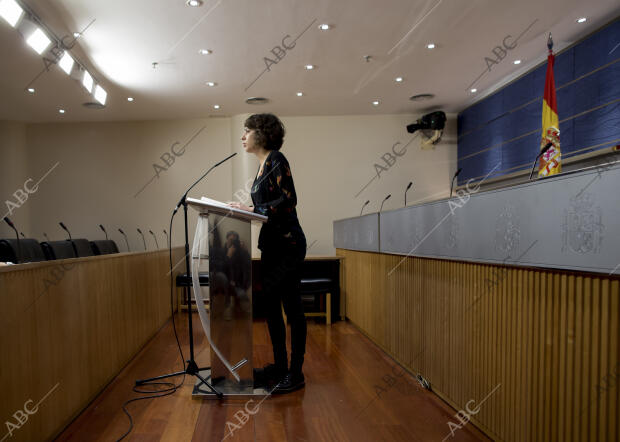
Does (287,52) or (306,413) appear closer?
(306,413)

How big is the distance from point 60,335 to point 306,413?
106 centimetres

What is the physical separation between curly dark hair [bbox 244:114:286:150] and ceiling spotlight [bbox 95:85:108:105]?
3.50 metres

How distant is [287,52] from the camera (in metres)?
4.03

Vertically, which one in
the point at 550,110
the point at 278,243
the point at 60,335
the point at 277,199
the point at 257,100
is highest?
the point at 257,100

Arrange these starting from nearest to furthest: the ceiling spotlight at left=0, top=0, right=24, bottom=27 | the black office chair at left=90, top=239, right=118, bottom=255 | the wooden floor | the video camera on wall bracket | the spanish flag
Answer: the wooden floor, the ceiling spotlight at left=0, top=0, right=24, bottom=27, the spanish flag, the black office chair at left=90, top=239, right=118, bottom=255, the video camera on wall bracket

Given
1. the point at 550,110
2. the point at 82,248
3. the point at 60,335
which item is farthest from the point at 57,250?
the point at 550,110

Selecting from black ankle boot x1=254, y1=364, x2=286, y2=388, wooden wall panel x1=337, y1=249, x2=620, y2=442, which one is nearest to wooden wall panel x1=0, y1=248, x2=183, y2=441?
black ankle boot x1=254, y1=364, x2=286, y2=388

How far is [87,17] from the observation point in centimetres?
329

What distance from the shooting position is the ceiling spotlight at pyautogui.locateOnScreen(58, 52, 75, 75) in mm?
3895

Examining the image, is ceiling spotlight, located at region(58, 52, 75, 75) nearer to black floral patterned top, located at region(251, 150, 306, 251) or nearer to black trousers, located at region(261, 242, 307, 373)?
black floral patterned top, located at region(251, 150, 306, 251)

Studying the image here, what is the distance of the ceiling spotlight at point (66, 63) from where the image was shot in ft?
12.8

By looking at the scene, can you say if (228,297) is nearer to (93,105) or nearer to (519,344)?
(519,344)

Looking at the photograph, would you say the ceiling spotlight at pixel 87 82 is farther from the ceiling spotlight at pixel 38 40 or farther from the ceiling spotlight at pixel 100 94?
the ceiling spotlight at pixel 38 40

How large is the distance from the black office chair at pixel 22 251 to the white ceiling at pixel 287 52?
1747 mm
